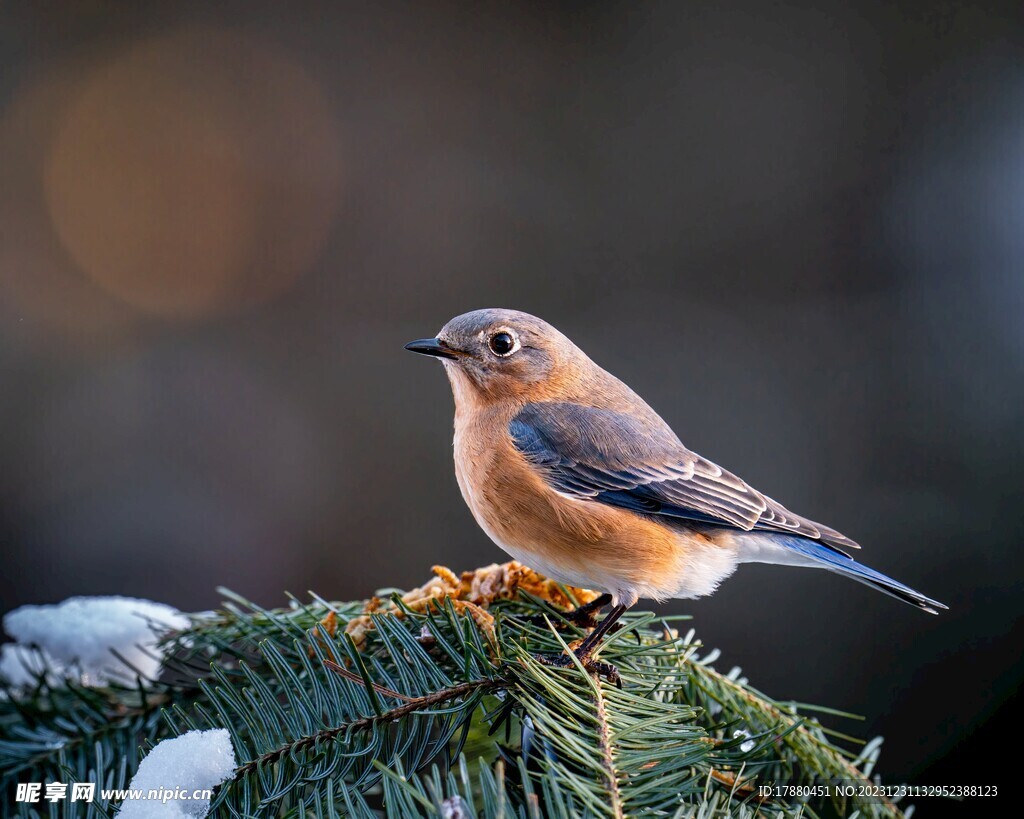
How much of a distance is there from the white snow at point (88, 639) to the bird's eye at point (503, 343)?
3.32ft

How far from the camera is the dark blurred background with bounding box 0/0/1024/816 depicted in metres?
3.44

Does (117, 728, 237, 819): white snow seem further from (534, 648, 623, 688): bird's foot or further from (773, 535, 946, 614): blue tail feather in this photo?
(773, 535, 946, 614): blue tail feather

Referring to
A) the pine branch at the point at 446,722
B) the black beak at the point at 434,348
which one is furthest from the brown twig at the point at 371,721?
the black beak at the point at 434,348

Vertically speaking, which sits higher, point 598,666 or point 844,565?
point 844,565

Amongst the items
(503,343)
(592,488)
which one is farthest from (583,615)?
(503,343)

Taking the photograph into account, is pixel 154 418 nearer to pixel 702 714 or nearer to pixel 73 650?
pixel 73 650

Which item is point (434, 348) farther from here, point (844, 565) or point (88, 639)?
point (844, 565)

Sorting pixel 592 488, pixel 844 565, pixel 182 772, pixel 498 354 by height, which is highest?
pixel 498 354

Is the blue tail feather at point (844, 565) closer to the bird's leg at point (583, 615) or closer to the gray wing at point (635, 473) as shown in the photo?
the gray wing at point (635, 473)

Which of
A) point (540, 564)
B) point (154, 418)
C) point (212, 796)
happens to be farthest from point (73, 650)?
point (154, 418)

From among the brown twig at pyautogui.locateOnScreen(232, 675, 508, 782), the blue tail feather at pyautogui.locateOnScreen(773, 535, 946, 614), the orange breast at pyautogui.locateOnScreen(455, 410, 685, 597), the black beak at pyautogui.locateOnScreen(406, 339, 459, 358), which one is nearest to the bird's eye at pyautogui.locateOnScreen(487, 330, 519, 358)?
the black beak at pyautogui.locateOnScreen(406, 339, 459, 358)

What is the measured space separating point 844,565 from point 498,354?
3.36 ft

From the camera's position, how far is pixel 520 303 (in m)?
3.64

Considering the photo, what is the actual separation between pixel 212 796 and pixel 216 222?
10.0ft
